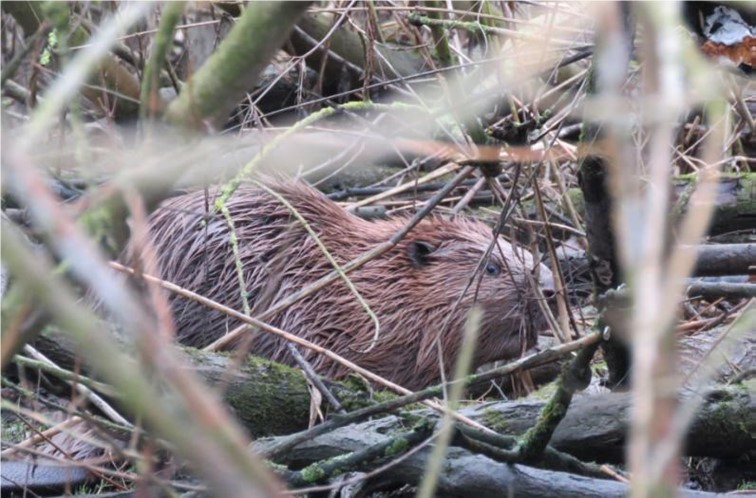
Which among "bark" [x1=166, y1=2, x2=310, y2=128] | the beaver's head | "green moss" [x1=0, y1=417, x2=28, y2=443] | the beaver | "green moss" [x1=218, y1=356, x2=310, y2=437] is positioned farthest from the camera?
the beaver's head

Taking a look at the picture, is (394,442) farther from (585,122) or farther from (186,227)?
(186,227)

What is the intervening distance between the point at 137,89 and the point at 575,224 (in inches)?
94.6

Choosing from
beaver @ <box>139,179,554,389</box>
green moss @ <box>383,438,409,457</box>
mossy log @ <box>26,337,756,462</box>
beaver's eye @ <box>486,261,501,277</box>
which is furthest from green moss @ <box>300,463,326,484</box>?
beaver's eye @ <box>486,261,501,277</box>

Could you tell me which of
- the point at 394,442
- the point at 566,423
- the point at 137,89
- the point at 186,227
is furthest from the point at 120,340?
the point at 137,89

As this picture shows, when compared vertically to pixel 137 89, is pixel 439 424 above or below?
below

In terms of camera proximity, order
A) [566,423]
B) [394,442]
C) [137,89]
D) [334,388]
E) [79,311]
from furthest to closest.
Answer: [137,89]
[334,388]
[566,423]
[394,442]
[79,311]

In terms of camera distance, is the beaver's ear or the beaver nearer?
the beaver

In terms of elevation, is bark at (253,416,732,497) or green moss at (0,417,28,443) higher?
bark at (253,416,732,497)

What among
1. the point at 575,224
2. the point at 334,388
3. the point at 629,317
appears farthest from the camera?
the point at 575,224

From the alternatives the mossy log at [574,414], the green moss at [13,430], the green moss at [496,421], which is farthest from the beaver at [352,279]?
the green moss at [496,421]

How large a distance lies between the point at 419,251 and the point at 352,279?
14.2 inches

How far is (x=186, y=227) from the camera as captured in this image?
4703 millimetres

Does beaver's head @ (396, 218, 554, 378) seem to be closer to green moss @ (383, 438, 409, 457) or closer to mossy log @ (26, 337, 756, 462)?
mossy log @ (26, 337, 756, 462)

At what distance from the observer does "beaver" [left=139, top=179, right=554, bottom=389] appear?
4.65 meters
